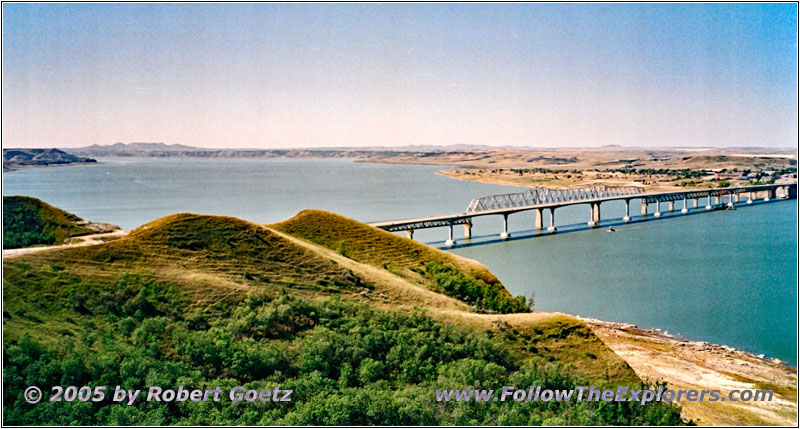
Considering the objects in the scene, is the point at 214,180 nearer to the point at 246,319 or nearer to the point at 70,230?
the point at 70,230

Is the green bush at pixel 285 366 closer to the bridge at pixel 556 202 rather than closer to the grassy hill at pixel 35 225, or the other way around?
the grassy hill at pixel 35 225

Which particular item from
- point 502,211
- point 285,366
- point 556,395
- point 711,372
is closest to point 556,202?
point 502,211

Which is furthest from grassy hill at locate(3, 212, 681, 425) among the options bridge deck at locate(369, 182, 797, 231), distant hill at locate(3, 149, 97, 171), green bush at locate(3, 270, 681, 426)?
distant hill at locate(3, 149, 97, 171)

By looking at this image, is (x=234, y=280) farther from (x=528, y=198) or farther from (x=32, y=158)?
(x=32, y=158)

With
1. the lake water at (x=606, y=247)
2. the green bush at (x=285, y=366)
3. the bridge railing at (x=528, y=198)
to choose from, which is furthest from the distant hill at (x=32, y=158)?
the green bush at (x=285, y=366)

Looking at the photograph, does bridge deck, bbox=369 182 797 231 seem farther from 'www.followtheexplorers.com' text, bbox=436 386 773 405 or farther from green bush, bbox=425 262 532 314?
'www.followtheexplorers.com' text, bbox=436 386 773 405

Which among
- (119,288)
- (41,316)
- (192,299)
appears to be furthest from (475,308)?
(41,316)
